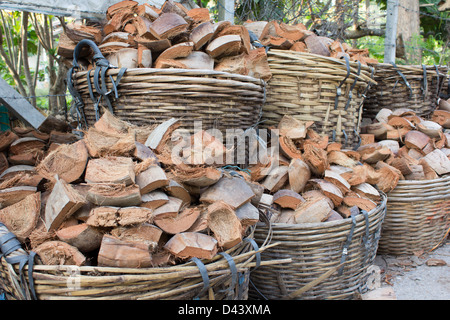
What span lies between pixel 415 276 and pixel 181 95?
1692mm

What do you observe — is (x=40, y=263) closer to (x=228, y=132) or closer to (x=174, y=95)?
(x=174, y=95)

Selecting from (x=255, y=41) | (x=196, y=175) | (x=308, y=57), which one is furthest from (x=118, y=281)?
(x=308, y=57)

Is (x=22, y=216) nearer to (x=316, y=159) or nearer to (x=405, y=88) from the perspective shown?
(x=316, y=159)

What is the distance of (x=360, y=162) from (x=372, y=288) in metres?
0.68

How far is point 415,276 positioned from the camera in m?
2.22

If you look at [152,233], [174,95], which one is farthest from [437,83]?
[152,233]

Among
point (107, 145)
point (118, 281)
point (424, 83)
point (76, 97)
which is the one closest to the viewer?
point (118, 281)

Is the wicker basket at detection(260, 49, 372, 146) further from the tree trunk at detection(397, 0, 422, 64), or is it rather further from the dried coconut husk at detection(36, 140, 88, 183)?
the tree trunk at detection(397, 0, 422, 64)

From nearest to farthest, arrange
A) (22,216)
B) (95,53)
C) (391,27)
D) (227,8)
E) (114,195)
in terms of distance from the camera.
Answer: (114,195), (22,216), (95,53), (227,8), (391,27)

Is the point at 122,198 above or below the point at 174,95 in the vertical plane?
below

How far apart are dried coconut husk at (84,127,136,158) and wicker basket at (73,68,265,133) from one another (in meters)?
0.29

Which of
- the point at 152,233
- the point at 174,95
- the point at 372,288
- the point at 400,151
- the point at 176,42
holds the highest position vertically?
the point at 176,42

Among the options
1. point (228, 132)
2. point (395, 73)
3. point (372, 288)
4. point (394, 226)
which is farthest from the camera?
point (395, 73)

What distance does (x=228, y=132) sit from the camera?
1803 mm
